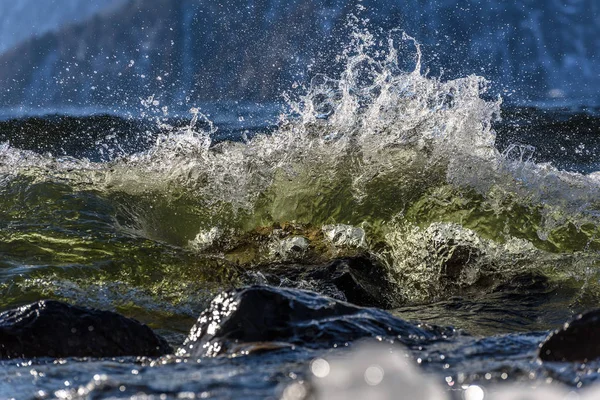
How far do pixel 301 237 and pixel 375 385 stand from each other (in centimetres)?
301

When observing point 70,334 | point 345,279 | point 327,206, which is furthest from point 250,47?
point 70,334

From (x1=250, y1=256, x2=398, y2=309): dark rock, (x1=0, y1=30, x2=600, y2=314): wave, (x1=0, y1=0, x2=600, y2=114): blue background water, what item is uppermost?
(x1=0, y1=0, x2=600, y2=114): blue background water

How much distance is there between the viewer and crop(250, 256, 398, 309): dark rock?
3.40 metres

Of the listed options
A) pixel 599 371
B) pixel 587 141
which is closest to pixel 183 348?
pixel 599 371

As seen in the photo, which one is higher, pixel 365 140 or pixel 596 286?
pixel 365 140

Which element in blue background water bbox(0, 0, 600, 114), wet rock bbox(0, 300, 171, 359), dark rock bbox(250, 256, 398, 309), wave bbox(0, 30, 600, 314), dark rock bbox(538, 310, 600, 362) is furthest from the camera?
blue background water bbox(0, 0, 600, 114)

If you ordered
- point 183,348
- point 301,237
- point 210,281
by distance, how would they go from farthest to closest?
point 301,237 → point 210,281 → point 183,348

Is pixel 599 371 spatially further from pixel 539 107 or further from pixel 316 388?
pixel 539 107

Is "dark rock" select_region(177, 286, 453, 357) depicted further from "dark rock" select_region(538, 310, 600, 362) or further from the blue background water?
the blue background water

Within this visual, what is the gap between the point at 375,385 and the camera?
927mm

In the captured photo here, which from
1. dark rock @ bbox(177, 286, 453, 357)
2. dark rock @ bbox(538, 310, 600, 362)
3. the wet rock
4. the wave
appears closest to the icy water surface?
the wave

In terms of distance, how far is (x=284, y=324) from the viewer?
1802 mm

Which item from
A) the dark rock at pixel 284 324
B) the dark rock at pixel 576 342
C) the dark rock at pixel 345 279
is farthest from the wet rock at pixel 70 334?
the dark rock at pixel 345 279

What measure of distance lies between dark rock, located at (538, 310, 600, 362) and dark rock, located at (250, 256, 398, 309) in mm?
1761
